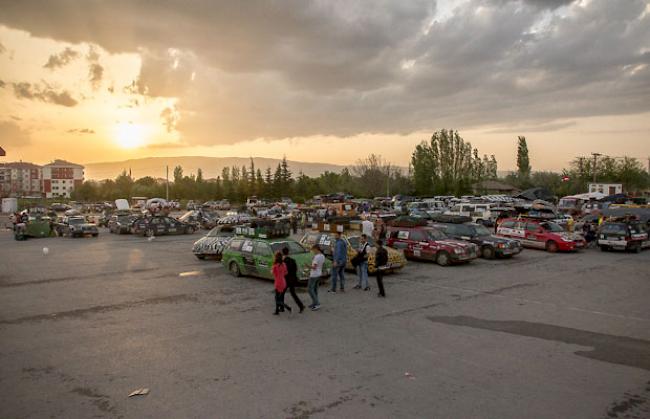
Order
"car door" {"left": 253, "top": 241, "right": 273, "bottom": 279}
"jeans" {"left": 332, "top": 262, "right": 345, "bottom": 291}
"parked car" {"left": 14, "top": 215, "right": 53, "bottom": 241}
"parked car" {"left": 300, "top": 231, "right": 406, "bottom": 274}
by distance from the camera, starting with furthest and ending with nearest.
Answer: "parked car" {"left": 14, "top": 215, "right": 53, "bottom": 241}, "parked car" {"left": 300, "top": 231, "right": 406, "bottom": 274}, "car door" {"left": 253, "top": 241, "right": 273, "bottom": 279}, "jeans" {"left": 332, "top": 262, "right": 345, "bottom": 291}

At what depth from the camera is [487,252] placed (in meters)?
20.3

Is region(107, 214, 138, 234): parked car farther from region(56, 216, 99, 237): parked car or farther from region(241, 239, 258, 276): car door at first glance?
region(241, 239, 258, 276): car door

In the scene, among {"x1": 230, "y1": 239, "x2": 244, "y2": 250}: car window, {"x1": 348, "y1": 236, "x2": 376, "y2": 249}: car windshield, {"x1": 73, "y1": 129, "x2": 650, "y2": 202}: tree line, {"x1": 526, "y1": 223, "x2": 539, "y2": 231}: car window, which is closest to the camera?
{"x1": 230, "y1": 239, "x2": 244, "y2": 250}: car window

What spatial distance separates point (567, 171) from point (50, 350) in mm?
104226

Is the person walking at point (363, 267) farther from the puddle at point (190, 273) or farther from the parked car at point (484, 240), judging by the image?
the parked car at point (484, 240)

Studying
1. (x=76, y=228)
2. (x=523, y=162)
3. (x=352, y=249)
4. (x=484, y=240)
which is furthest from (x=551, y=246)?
(x=523, y=162)

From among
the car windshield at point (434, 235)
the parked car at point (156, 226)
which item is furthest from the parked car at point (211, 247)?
the parked car at point (156, 226)

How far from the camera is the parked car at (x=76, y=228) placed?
Answer: 1224 inches

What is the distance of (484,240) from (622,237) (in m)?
7.24

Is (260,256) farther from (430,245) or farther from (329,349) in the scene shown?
(430,245)

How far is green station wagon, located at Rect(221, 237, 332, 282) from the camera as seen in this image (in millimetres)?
14250

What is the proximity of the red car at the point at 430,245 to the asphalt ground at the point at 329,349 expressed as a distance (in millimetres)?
2639

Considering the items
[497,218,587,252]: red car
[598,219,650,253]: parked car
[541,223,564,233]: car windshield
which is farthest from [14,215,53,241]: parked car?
[598,219,650,253]: parked car

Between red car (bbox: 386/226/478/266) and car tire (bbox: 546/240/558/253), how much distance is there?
590 centimetres
